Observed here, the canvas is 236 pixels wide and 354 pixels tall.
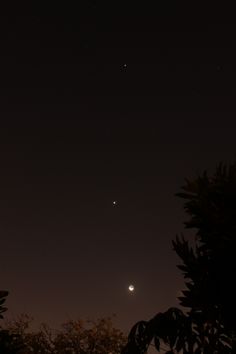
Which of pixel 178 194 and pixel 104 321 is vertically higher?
pixel 104 321

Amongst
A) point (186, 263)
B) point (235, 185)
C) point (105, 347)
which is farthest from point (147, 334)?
point (105, 347)

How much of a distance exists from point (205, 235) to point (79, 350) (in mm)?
39485

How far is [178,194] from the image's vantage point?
29.5ft

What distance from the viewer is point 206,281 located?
819 cm

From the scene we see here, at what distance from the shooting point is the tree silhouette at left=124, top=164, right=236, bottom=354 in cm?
807

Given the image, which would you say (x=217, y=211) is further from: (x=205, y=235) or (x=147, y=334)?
(x=147, y=334)

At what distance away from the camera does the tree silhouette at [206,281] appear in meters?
8.07

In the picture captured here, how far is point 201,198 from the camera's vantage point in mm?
8602

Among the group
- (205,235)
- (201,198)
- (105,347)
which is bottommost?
(205,235)

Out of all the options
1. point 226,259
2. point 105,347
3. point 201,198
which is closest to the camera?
point 226,259

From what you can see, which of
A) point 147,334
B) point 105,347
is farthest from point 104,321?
point 147,334

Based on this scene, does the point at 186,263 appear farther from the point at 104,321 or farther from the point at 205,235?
the point at 104,321

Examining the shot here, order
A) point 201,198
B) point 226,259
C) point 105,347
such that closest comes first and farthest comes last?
1. point 226,259
2. point 201,198
3. point 105,347

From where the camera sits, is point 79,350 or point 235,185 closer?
point 235,185
